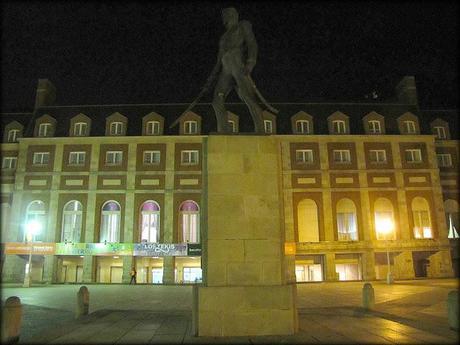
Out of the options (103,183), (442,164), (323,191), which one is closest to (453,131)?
(442,164)

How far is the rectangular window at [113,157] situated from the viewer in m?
38.8

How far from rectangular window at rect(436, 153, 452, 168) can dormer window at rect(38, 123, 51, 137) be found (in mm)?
38599

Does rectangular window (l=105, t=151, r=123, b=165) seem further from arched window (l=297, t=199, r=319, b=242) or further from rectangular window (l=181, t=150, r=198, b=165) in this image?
arched window (l=297, t=199, r=319, b=242)

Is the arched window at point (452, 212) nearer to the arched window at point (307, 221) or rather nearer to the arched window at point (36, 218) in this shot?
the arched window at point (307, 221)

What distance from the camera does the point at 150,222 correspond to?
38000mm

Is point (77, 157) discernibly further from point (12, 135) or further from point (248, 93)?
point (248, 93)

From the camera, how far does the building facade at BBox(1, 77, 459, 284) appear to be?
36875mm

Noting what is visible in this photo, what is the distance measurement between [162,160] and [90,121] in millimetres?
8301

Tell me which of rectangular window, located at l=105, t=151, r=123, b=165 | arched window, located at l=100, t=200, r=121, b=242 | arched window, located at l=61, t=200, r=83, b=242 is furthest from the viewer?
rectangular window, located at l=105, t=151, r=123, b=165

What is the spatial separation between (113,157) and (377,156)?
2539 centimetres

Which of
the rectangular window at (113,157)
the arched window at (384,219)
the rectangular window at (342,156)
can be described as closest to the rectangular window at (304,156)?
the rectangular window at (342,156)

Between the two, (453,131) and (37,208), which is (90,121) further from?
(453,131)

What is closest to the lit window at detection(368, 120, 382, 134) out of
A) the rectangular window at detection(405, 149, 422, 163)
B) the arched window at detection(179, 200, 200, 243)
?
the rectangular window at detection(405, 149, 422, 163)

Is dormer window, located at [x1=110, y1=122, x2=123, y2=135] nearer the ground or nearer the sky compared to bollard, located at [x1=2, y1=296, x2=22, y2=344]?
nearer the sky
